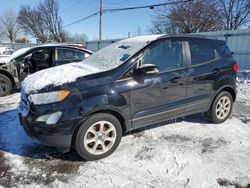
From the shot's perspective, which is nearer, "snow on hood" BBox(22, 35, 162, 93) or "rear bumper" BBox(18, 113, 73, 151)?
"rear bumper" BBox(18, 113, 73, 151)

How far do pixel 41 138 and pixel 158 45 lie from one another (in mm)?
2223

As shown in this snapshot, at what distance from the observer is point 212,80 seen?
4.34 metres

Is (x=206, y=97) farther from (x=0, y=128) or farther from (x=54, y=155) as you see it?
(x=0, y=128)

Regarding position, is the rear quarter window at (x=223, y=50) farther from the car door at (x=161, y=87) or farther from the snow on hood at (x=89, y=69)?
the snow on hood at (x=89, y=69)

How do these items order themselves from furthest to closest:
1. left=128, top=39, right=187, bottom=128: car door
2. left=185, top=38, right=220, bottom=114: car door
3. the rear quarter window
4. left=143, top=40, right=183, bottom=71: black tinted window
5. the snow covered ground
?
1. the rear quarter window
2. left=185, top=38, right=220, bottom=114: car door
3. left=143, top=40, right=183, bottom=71: black tinted window
4. left=128, top=39, right=187, bottom=128: car door
5. the snow covered ground

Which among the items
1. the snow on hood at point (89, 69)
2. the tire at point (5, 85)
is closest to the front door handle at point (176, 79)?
the snow on hood at point (89, 69)

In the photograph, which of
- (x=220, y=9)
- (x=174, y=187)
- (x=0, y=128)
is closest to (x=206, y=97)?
(x=174, y=187)

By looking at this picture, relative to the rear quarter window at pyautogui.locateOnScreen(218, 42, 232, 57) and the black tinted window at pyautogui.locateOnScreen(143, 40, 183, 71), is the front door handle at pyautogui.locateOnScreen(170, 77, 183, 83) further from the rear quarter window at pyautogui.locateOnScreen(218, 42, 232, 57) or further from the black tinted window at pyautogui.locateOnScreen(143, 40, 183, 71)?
the rear quarter window at pyautogui.locateOnScreen(218, 42, 232, 57)

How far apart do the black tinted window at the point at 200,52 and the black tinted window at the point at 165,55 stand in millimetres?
276

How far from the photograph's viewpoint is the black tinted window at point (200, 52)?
13.6ft

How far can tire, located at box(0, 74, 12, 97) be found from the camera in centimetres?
683

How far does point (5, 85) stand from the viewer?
22.6 ft

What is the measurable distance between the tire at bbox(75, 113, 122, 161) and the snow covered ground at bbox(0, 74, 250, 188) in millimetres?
130

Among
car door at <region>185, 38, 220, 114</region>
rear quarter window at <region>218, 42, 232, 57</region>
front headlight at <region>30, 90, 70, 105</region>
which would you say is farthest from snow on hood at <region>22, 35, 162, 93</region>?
rear quarter window at <region>218, 42, 232, 57</region>
